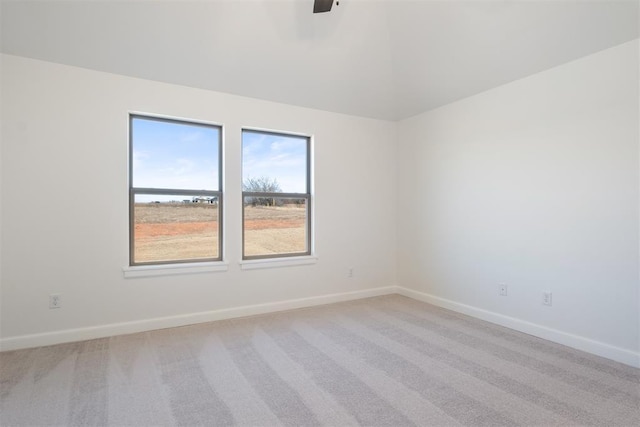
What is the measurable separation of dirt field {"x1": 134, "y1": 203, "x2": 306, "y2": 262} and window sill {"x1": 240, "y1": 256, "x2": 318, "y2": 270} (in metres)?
0.15

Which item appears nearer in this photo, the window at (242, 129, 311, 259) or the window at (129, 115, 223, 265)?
the window at (129, 115, 223, 265)

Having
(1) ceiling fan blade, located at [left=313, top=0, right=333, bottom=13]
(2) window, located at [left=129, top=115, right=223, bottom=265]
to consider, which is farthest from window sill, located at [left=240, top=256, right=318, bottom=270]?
(1) ceiling fan blade, located at [left=313, top=0, right=333, bottom=13]

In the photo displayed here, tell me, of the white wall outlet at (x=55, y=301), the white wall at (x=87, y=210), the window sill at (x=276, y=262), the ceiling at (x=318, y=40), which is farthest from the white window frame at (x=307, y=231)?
the white wall outlet at (x=55, y=301)

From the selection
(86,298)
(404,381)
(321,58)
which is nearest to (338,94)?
(321,58)

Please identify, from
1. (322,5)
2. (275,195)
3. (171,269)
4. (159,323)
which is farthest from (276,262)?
(322,5)

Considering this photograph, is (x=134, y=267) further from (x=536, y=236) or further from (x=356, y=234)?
(x=536, y=236)

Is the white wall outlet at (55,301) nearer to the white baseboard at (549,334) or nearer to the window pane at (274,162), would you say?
the window pane at (274,162)

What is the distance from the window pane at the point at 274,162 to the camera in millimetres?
3936

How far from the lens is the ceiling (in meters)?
Result: 2.64

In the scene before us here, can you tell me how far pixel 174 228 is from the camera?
11.6ft

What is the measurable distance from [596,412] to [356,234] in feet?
9.75

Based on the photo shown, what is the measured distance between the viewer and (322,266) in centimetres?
427

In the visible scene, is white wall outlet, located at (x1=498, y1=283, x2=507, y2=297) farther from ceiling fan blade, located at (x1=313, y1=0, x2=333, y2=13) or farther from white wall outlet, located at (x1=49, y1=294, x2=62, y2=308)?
white wall outlet, located at (x1=49, y1=294, x2=62, y2=308)

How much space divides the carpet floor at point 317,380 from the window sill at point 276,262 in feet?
2.43
